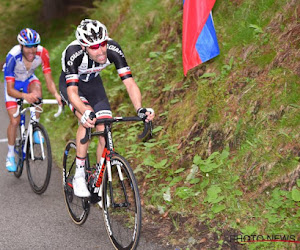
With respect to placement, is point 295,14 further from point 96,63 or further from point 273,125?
point 96,63

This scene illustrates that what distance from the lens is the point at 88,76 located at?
6.19 m

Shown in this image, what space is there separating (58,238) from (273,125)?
10.1ft

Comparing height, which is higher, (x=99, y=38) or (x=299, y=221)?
(x=99, y=38)

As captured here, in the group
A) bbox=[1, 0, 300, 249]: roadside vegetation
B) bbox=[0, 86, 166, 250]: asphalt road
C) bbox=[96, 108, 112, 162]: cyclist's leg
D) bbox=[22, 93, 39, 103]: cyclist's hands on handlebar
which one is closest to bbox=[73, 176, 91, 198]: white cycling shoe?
bbox=[96, 108, 112, 162]: cyclist's leg

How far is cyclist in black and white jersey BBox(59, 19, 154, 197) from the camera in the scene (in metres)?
5.36

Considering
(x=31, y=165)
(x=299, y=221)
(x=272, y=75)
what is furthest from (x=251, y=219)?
(x=31, y=165)

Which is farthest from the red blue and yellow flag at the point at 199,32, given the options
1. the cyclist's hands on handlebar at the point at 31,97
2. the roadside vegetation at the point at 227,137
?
the cyclist's hands on handlebar at the point at 31,97

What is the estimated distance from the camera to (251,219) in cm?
543

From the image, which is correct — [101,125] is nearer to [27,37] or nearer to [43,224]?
[43,224]

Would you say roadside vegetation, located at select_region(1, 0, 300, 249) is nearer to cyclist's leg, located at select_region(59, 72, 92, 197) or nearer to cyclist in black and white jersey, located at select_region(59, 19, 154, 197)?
cyclist's leg, located at select_region(59, 72, 92, 197)


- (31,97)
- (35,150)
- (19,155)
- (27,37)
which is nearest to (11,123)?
(19,155)

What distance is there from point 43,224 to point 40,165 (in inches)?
61.3

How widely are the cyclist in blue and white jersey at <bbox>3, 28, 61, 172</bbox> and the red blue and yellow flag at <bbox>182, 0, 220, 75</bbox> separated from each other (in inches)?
89.6

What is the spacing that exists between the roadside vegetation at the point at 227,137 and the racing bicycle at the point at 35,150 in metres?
1.28
